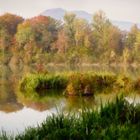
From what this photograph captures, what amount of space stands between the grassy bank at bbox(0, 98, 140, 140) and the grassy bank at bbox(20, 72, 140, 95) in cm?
651

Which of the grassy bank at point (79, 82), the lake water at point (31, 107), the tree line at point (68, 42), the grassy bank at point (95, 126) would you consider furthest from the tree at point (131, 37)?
the grassy bank at point (95, 126)

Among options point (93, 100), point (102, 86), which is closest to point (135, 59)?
point (102, 86)

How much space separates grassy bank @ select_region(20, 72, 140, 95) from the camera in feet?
49.5

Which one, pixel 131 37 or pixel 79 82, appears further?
pixel 131 37

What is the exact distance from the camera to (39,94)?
14.2m

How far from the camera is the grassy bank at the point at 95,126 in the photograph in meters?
6.44

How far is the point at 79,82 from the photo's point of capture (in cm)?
1450

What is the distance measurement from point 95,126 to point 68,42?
50.2 meters

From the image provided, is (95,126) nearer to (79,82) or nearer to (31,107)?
(31,107)

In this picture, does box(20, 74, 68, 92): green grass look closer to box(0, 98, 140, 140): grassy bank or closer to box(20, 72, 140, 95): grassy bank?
box(20, 72, 140, 95): grassy bank

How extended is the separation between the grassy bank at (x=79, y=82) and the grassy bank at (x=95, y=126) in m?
6.51

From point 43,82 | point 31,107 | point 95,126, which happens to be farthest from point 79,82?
point 95,126

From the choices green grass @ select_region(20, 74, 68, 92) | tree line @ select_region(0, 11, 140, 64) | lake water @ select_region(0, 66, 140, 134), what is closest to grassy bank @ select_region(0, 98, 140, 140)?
lake water @ select_region(0, 66, 140, 134)

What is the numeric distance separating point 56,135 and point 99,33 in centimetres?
5156
